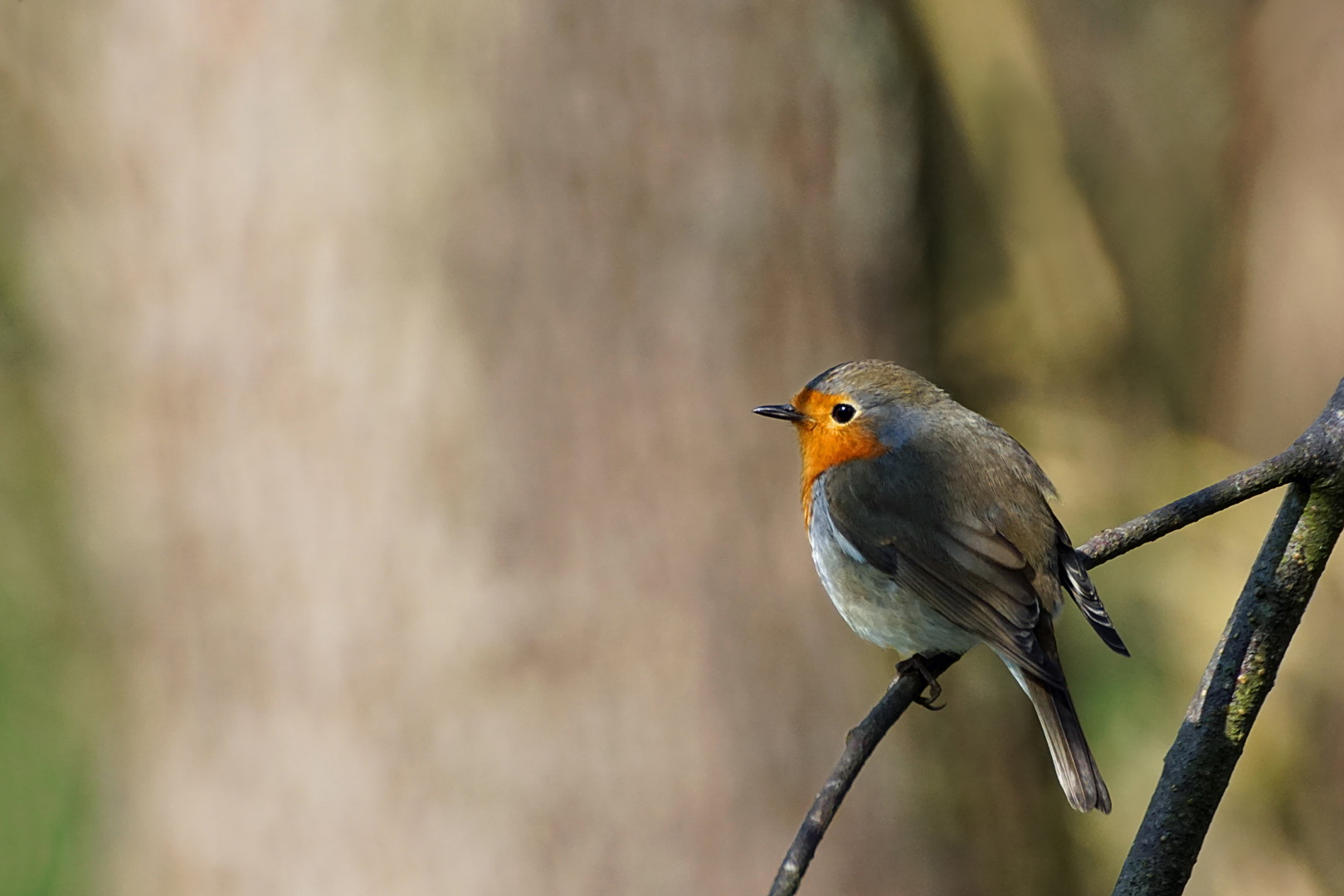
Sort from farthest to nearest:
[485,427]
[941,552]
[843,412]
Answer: [485,427] → [843,412] → [941,552]

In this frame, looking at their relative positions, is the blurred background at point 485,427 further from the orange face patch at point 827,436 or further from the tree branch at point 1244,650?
the tree branch at point 1244,650

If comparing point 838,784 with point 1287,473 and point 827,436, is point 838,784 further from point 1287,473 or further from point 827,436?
point 827,436

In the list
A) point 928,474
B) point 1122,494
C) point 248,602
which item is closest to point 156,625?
point 248,602

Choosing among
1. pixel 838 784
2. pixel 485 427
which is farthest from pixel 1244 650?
pixel 485 427

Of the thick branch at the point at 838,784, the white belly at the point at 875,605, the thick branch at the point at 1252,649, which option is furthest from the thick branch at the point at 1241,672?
the white belly at the point at 875,605

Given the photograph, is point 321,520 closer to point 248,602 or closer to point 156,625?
point 248,602

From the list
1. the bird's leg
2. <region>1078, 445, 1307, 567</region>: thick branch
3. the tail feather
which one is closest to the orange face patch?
the bird's leg

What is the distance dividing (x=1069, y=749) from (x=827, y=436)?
70cm

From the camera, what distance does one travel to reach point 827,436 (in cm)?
246

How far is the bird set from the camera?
219 cm

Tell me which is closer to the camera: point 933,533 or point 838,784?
point 838,784

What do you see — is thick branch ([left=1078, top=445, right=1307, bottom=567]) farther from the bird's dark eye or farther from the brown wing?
the bird's dark eye

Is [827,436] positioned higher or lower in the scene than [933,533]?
higher

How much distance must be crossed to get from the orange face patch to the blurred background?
1130 millimetres
